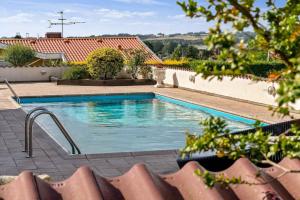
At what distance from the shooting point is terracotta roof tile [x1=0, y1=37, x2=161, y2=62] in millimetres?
39719

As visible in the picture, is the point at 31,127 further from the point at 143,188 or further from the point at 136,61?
the point at 136,61

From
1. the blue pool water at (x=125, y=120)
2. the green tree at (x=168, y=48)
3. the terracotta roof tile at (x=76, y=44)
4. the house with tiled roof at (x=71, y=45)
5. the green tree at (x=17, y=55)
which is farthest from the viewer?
the green tree at (x=168, y=48)

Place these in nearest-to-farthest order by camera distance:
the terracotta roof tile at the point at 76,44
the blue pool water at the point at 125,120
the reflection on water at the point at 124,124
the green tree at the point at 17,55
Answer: the reflection on water at the point at 124,124 → the blue pool water at the point at 125,120 → the green tree at the point at 17,55 → the terracotta roof tile at the point at 76,44

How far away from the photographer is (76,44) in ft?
136

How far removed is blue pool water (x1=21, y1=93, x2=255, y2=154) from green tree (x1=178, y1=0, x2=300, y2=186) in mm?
11041

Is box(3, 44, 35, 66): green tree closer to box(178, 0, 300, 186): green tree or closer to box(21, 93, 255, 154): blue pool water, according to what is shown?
box(21, 93, 255, 154): blue pool water

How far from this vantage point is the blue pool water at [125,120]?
581 inches

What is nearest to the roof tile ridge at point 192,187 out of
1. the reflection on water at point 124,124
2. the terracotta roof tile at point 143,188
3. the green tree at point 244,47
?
the terracotta roof tile at point 143,188

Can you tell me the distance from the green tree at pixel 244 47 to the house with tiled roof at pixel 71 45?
3582cm

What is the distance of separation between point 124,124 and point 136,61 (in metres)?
11.0

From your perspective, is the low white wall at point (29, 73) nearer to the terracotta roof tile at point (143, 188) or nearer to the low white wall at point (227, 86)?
the low white wall at point (227, 86)

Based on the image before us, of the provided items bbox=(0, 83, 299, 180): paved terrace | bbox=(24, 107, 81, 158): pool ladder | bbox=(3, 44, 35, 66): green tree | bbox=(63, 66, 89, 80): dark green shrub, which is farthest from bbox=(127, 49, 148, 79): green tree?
bbox=(24, 107, 81, 158): pool ladder

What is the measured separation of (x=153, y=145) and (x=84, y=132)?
279 cm

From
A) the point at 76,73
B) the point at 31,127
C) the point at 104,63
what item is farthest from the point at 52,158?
the point at 76,73
